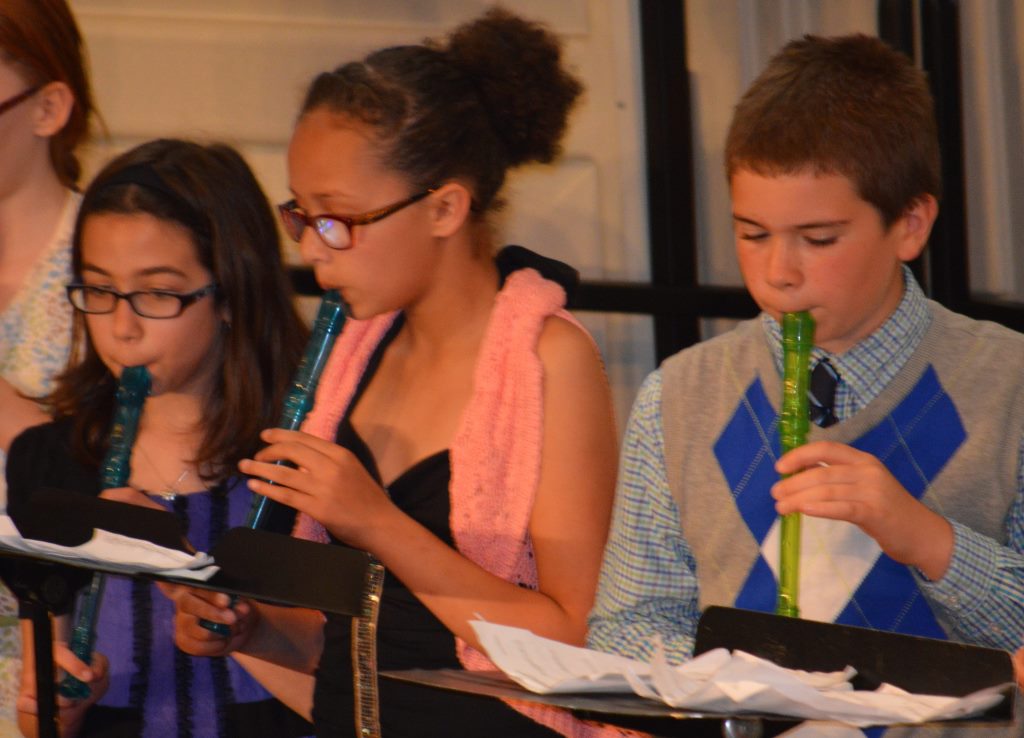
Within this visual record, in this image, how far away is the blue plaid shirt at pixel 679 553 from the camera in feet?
4.25

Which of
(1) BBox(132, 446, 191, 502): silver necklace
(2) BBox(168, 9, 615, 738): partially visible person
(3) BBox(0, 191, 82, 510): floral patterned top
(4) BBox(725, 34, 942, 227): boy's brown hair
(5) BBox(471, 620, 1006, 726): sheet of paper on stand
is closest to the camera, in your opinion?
(5) BBox(471, 620, 1006, 726): sheet of paper on stand

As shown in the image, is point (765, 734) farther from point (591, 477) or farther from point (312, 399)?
point (312, 399)

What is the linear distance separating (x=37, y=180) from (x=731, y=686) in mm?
1569

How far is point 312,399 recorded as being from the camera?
1676 millimetres

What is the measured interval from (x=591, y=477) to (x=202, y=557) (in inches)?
22.3

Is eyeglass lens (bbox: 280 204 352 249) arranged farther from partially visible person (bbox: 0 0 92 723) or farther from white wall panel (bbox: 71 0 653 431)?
white wall panel (bbox: 71 0 653 431)

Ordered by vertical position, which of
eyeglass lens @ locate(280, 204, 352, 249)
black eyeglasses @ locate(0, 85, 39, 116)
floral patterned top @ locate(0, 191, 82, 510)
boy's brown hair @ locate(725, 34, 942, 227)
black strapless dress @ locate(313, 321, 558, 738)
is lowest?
black strapless dress @ locate(313, 321, 558, 738)

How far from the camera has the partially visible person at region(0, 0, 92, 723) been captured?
2.02 meters

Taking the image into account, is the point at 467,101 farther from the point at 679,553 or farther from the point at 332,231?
the point at 679,553

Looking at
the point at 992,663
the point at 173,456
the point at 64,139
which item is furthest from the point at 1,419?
the point at 992,663

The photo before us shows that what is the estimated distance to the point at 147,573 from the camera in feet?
3.85

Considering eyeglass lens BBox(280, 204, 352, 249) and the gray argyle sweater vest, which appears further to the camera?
eyeglass lens BBox(280, 204, 352, 249)

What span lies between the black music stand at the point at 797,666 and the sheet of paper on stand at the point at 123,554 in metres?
0.26

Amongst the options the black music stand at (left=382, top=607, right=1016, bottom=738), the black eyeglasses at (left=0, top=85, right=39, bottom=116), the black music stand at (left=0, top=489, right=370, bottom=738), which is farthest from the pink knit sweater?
the black eyeglasses at (left=0, top=85, right=39, bottom=116)
